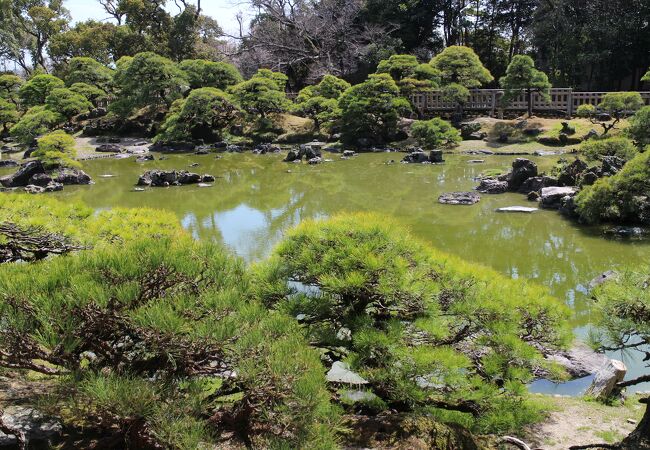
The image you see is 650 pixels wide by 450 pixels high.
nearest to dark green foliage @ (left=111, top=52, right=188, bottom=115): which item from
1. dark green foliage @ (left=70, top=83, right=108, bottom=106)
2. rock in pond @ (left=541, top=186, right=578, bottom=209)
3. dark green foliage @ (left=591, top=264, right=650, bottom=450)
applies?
dark green foliage @ (left=70, top=83, right=108, bottom=106)

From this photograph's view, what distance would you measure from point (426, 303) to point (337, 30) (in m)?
27.2

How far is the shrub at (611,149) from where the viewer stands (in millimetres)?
10984

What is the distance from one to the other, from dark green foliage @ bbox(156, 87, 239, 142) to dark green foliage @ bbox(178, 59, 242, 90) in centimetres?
181

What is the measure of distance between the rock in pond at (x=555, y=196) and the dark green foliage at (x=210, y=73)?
58.4 feet

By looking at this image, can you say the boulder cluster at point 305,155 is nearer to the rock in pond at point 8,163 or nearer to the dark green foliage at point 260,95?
the dark green foliage at point 260,95

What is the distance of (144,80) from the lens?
76.9 ft

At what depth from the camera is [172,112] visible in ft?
75.8

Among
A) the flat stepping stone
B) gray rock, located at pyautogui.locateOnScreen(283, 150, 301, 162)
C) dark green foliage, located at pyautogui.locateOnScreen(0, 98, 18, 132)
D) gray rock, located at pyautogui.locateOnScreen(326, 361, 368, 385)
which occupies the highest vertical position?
dark green foliage, located at pyautogui.locateOnScreen(0, 98, 18, 132)

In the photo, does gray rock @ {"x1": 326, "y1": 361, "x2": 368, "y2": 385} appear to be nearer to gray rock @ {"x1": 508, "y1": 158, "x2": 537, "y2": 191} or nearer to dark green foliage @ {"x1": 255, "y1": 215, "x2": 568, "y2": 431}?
dark green foliage @ {"x1": 255, "y1": 215, "x2": 568, "y2": 431}

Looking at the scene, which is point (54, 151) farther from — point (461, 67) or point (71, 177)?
point (461, 67)

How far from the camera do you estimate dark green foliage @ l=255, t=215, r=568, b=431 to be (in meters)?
2.79

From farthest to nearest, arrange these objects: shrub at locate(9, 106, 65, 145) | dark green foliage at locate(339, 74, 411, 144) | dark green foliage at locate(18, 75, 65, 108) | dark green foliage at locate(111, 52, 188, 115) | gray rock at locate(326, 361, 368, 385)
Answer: dark green foliage at locate(18, 75, 65, 108) < dark green foliage at locate(111, 52, 188, 115) < dark green foliage at locate(339, 74, 411, 144) < shrub at locate(9, 106, 65, 145) < gray rock at locate(326, 361, 368, 385)

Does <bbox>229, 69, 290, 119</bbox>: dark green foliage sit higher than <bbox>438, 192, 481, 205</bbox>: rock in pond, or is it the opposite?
<bbox>229, 69, 290, 119</bbox>: dark green foliage

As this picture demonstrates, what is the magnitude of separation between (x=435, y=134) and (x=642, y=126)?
328 inches
